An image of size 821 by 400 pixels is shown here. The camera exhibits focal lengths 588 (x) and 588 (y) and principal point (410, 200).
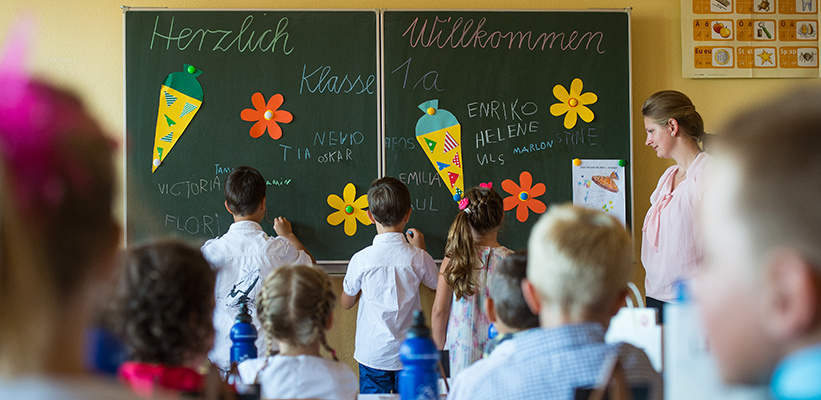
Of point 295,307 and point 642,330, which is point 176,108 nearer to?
point 295,307

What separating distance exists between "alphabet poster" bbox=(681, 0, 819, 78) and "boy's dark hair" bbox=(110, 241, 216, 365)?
115 inches

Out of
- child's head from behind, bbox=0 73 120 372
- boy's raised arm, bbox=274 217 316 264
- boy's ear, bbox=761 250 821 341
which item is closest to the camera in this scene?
boy's ear, bbox=761 250 821 341

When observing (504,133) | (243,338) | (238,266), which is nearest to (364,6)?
(504,133)

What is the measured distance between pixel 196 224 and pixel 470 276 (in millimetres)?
1506

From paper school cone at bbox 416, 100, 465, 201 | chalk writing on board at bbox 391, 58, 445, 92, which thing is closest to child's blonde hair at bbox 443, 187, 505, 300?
paper school cone at bbox 416, 100, 465, 201

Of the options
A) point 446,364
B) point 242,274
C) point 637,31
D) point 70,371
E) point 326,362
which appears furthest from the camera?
point 637,31

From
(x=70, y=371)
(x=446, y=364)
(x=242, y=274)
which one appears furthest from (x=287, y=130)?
(x=70, y=371)

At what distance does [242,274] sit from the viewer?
2355 millimetres

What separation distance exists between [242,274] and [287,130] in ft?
3.02

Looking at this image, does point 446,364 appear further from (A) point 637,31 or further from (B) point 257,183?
(A) point 637,31

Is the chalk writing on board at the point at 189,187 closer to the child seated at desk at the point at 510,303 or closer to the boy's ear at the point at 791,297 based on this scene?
the child seated at desk at the point at 510,303

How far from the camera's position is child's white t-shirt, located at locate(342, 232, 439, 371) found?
2.40m

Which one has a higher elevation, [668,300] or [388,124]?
[388,124]

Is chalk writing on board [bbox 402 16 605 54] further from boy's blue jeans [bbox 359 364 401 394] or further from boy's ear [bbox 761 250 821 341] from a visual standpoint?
boy's ear [bbox 761 250 821 341]
